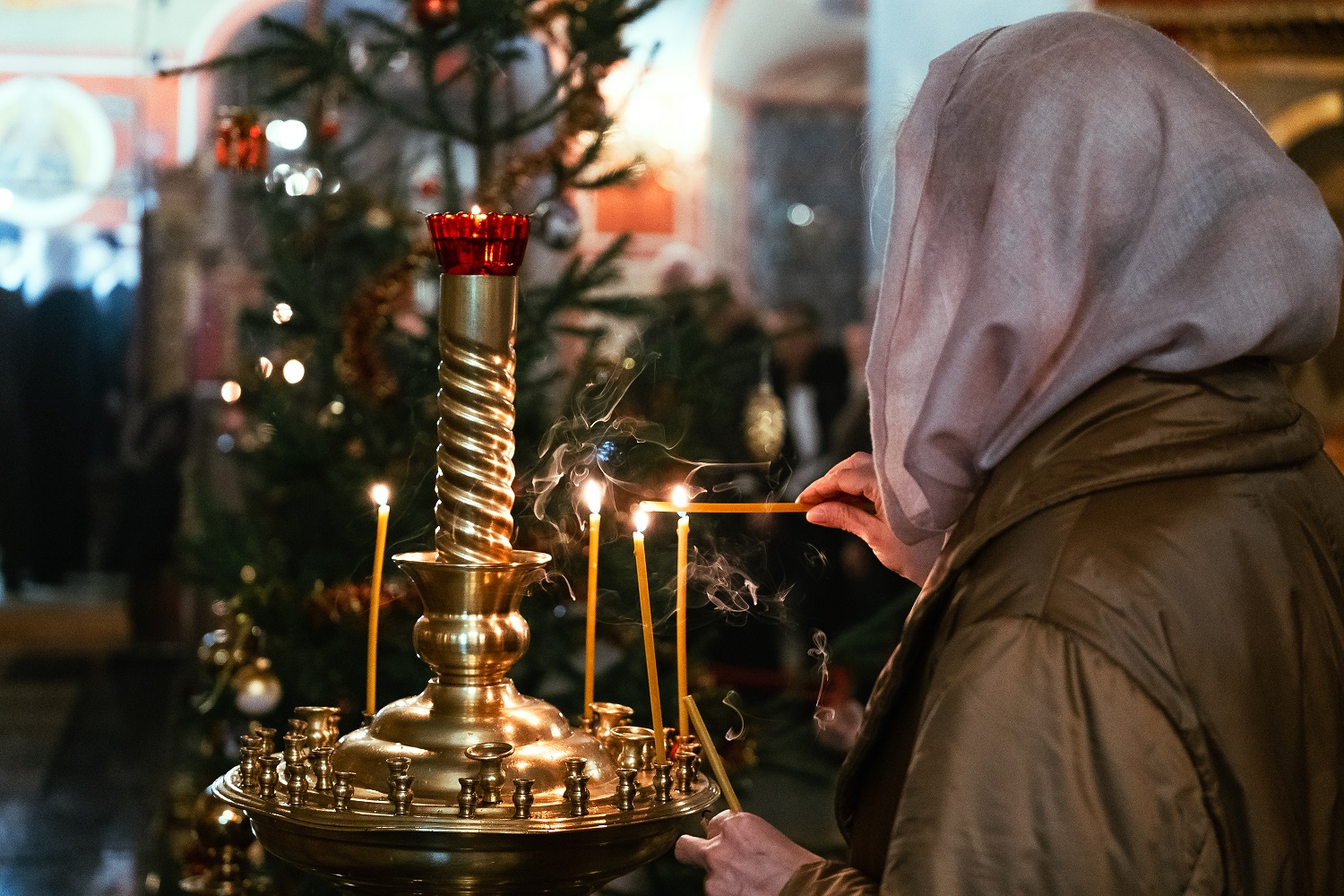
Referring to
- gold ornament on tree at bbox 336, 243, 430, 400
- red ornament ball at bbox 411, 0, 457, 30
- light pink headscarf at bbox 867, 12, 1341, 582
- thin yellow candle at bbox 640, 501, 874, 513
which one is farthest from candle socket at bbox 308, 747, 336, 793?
red ornament ball at bbox 411, 0, 457, 30

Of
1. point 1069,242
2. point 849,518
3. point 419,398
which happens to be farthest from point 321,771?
point 419,398

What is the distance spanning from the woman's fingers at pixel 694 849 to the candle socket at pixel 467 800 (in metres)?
0.27

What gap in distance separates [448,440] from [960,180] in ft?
1.45

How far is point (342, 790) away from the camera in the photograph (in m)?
1.15

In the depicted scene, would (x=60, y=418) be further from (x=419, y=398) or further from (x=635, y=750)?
(x=635, y=750)

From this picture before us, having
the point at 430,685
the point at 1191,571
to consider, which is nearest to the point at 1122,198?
the point at 1191,571

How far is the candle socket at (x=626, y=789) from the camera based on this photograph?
118 centimetres

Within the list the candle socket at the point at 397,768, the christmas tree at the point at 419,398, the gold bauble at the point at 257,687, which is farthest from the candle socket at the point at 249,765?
the gold bauble at the point at 257,687

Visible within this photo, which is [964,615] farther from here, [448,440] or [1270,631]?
[448,440]

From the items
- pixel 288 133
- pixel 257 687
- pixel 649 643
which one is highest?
pixel 288 133

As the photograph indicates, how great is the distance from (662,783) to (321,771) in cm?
26

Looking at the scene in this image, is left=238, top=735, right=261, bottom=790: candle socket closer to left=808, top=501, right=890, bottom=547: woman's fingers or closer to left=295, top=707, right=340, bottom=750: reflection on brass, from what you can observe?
left=295, top=707, right=340, bottom=750: reflection on brass

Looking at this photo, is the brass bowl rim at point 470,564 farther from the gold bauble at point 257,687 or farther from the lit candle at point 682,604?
the gold bauble at point 257,687

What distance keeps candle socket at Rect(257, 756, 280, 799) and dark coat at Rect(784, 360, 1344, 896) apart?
1.36 ft
